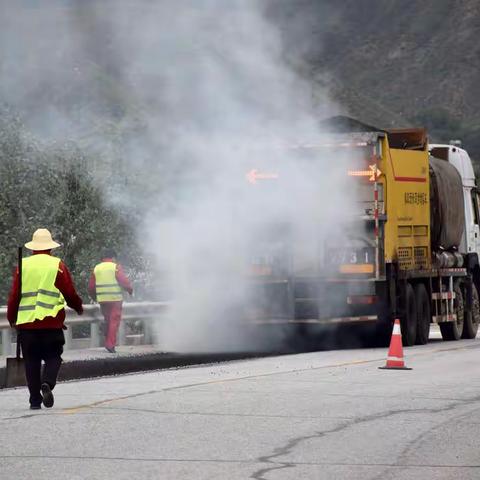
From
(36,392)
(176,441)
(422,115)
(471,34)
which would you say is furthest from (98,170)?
(471,34)

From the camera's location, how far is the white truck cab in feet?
94.6

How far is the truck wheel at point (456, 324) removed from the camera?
28.1 meters

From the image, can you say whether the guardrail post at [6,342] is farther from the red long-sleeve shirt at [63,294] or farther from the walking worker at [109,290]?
the red long-sleeve shirt at [63,294]

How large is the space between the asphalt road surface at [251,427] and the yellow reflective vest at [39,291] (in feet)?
2.88

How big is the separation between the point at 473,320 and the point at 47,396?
16.8m

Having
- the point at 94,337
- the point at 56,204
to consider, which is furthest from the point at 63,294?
the point at 56,204

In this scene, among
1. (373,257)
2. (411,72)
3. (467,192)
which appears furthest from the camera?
(411,72)

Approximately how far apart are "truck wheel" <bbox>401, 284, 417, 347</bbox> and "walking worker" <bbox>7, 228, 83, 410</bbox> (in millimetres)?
Result: 11920

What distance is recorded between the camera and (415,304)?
25.4 metres

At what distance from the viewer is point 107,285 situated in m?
23.7

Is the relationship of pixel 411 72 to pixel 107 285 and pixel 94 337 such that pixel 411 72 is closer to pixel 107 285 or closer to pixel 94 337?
pixel 94 337

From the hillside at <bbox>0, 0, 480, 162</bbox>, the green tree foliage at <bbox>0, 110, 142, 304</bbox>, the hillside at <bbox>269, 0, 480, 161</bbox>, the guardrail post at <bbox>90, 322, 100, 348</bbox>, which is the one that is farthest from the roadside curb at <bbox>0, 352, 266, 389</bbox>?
the hillside at <bbox>269, 0, 480, 161</bbox>

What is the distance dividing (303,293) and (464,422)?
11521 millimetres

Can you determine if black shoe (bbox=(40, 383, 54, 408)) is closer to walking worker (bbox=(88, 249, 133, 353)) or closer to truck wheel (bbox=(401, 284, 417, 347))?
walking worker (bbox=(88, 249, 133, 353))
